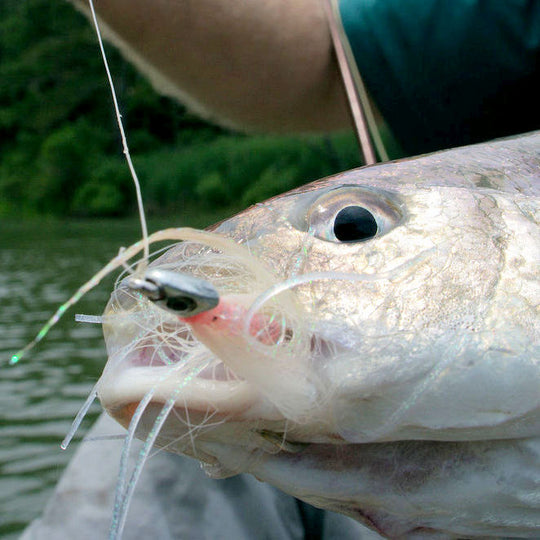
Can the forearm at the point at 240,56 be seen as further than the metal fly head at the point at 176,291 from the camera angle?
Yes

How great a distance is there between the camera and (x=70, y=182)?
23.6 meters

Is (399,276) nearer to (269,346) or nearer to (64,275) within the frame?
(269,346)

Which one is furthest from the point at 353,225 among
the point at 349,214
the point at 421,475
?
the point at 421,475

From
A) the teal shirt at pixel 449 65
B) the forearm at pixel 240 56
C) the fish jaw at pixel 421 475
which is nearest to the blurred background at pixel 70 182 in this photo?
the forearm at pixel 240 56

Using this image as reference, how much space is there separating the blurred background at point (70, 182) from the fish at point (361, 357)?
2.93 meters

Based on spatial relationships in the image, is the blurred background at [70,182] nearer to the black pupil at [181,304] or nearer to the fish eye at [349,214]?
the fish eye at [349,214]

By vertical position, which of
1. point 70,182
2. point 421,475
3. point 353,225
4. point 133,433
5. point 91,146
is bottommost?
point 70,182

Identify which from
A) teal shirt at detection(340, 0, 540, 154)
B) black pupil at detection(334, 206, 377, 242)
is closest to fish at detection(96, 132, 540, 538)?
black pupil at detection(334, 206, 377, 242)

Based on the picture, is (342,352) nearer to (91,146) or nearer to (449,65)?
(449,65)

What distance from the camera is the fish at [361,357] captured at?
676 millimetres

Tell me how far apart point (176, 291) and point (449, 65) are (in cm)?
130

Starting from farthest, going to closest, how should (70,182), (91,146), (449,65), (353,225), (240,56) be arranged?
(91,146)
(70,182)
(240,56)
(449,65)
(353,225)

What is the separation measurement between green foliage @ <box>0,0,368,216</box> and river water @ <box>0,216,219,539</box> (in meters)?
8.23

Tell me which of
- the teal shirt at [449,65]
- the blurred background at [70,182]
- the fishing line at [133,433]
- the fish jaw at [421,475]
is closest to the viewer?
the fishing line at [133,433]
